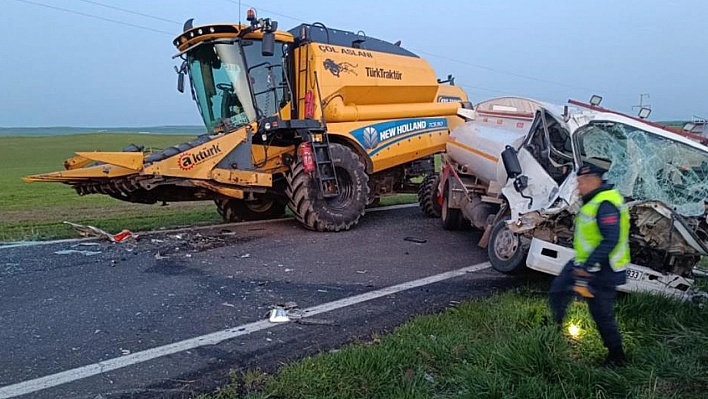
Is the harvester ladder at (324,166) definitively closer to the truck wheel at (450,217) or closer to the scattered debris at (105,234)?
the truck wheel at (450,217)

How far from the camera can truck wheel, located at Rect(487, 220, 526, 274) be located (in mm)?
6180

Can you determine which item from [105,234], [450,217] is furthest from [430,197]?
[105,234]

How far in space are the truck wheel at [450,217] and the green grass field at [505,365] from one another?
17.1ft

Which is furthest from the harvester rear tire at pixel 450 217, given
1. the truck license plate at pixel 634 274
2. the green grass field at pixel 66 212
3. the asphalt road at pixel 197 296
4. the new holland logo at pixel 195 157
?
the truck license plate at pixel 634 274

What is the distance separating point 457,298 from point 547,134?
2147 mm

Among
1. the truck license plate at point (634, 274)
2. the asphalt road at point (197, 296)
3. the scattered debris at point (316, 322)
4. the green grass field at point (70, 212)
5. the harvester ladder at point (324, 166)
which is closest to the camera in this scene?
the asphalt road at point (197, 296)

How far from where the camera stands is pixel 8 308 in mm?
5527

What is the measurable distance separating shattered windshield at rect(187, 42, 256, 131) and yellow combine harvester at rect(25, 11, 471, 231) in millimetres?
17

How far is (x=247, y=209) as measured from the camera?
1128cm

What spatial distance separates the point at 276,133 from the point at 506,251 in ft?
16.8

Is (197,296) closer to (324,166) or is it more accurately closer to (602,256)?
(602,256)

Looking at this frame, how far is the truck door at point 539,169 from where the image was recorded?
6117mm

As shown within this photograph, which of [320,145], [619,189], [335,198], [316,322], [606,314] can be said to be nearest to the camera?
[606,314]

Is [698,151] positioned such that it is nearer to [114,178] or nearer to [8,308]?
[8,308]
